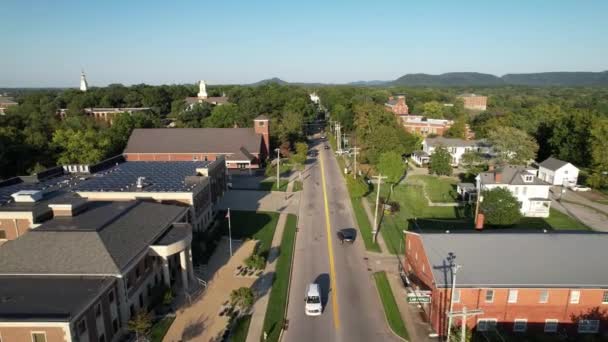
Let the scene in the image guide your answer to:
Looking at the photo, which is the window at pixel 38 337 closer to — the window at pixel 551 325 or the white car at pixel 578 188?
Result: the window at pixel 551 325

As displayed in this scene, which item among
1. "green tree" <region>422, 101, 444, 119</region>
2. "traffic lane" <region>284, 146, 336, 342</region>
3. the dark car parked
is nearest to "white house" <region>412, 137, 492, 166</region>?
"traffic lane" <region>284, 146, 336, 342</region>

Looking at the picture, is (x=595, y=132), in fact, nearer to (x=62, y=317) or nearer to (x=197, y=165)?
(x=197, y=165)

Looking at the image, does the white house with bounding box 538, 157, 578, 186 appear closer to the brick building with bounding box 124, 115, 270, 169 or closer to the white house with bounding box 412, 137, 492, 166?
the white house with bounding box 412, 137, 492, 166

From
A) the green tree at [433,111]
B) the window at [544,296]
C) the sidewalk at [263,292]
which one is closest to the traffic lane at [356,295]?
the sidewalk at [263,292]

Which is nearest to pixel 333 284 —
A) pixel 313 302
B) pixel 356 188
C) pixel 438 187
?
pixel 313 302

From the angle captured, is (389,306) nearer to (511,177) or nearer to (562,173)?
(511,177)

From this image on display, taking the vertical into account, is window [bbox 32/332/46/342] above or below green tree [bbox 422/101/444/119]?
below
